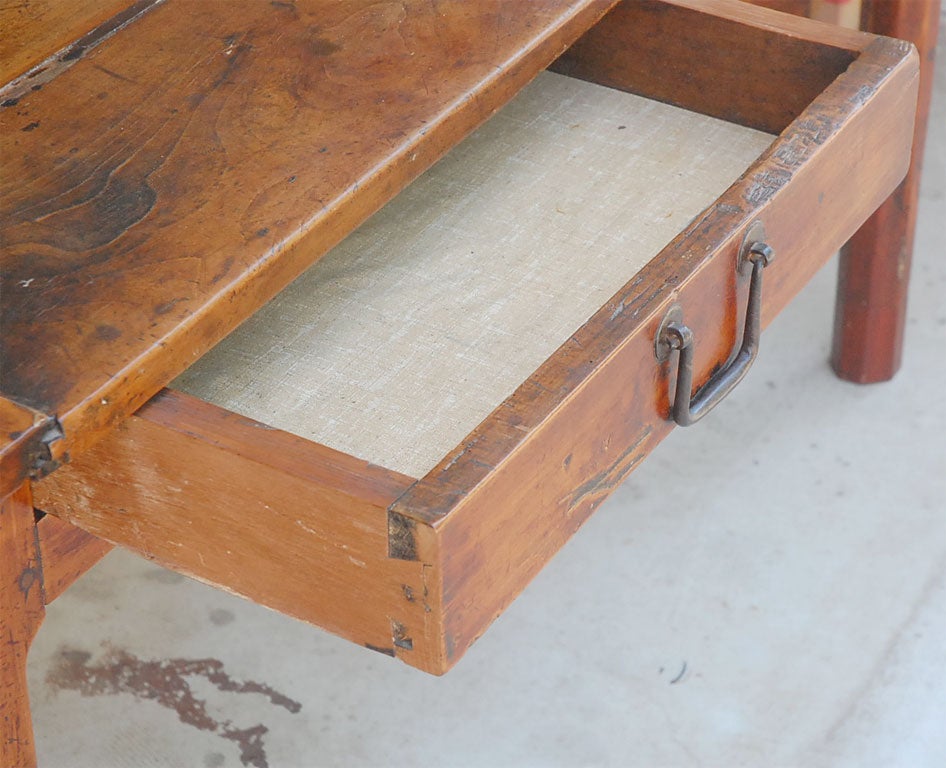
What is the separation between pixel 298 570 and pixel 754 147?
513 millimetres

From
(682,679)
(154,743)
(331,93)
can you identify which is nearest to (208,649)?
(154,743)

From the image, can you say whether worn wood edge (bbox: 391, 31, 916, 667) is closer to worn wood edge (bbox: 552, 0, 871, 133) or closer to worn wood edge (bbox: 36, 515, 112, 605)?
worn wood edge (bbox: 552, 0, 871, 133)

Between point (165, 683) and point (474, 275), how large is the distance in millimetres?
565

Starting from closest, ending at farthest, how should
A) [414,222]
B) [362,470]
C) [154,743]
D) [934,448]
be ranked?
[362,470], [414,222], [154,743], [934,448]

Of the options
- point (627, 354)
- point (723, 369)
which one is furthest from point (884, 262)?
point (627, 354)

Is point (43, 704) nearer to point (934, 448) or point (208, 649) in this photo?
point (208, 649)

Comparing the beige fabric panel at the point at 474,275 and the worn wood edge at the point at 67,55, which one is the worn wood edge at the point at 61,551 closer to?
the beige fabric panel at the point at 474,275

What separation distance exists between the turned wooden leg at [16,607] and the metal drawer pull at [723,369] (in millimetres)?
358

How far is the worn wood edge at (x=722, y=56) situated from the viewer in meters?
1.03

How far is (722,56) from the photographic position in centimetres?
107

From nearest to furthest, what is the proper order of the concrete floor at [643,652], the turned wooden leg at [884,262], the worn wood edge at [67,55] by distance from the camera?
the worn wood edge at [67,55] < the concrete floor at [643,652] < the turned wooden leg at [884,262]

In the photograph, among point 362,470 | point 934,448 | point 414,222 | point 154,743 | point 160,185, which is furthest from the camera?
point 934,448

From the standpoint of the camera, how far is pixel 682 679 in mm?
1272

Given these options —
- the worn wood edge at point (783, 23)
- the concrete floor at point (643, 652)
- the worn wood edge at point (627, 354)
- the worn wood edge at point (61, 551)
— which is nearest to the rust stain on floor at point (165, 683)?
the concrete floor at point (643, 652)
